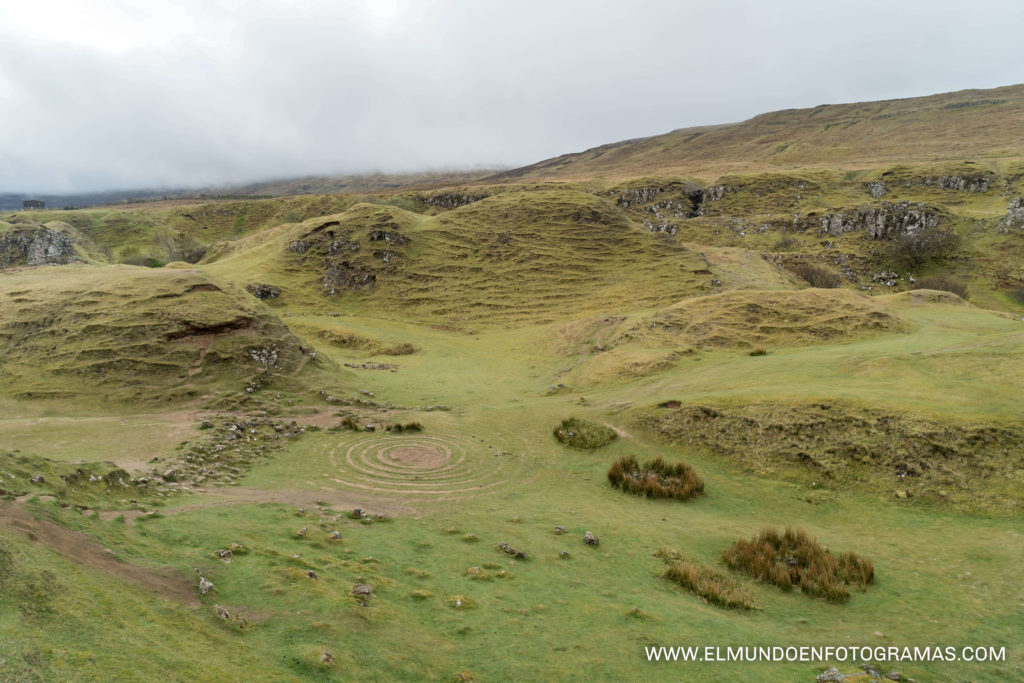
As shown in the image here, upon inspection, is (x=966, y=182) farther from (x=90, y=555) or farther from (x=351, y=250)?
(x=90, y=555)

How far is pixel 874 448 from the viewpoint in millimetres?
16109

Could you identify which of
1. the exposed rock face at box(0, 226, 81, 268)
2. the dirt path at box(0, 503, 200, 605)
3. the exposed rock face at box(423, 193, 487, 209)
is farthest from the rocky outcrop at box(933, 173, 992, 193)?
the exposed rock face at box(0, 226, 81, 268)

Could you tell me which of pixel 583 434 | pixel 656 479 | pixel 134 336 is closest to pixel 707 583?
pixel 656 479

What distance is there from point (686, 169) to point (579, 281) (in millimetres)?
129395

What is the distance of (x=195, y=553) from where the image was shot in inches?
342

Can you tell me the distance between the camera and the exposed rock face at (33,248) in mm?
73000

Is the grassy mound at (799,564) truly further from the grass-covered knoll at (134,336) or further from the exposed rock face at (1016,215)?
the exposed rock face at (1016,215)

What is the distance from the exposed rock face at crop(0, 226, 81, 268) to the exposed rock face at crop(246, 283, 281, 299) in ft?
129

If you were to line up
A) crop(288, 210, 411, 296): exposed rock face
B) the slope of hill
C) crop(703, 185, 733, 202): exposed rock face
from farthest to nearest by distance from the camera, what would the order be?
the slope of hill
crop(703, 185, 733, 202): exposed rock face
crop(288, 210, 411, 296): exposed rock face

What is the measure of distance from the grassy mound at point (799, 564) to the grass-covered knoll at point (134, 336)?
23.9m

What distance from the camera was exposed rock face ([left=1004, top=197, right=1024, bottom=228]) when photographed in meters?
75.2

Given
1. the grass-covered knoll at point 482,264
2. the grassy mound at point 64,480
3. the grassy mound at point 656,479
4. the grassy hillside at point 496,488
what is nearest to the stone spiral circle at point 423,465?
the grassy hillside at point 496,488

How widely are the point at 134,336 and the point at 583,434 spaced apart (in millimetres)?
23624

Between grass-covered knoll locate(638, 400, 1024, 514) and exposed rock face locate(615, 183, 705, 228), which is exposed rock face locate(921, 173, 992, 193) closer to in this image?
exposed rock face locate(615, 183, 705, 228)
